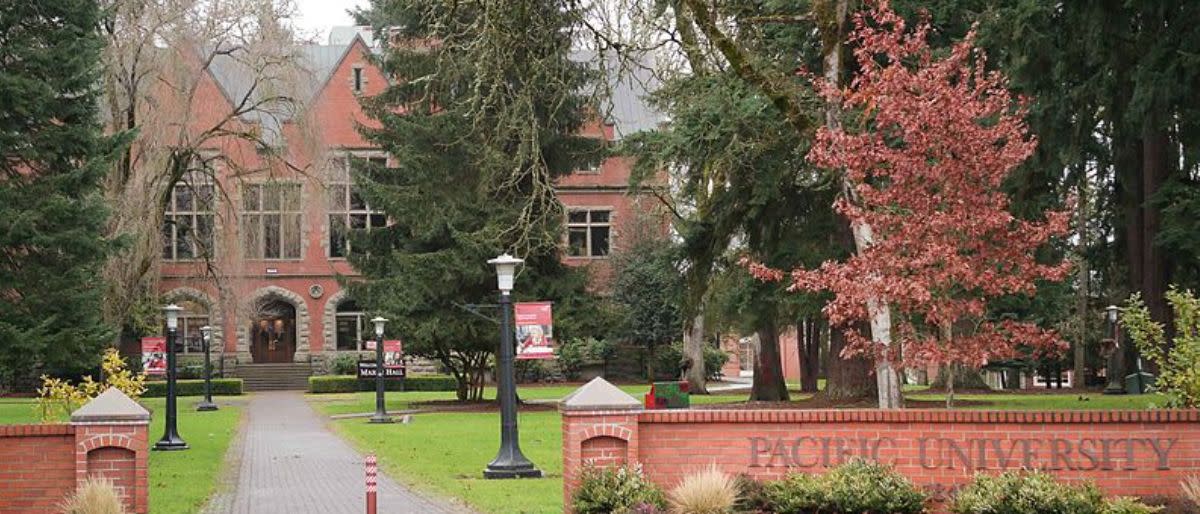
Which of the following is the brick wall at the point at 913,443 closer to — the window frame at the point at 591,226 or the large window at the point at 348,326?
the window frame at the point at 591,226

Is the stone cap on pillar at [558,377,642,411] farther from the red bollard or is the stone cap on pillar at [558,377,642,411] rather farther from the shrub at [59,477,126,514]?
the shrub at [59,477,126,514]

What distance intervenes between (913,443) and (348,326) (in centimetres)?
5206

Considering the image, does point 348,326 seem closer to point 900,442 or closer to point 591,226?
point 591,226

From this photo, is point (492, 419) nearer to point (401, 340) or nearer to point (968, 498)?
point (401, 340)

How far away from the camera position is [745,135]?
28016mm

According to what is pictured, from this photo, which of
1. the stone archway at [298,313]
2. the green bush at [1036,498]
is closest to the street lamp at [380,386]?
the green bush at [1036,498]

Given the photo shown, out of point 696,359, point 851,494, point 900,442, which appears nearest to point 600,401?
point 851,494

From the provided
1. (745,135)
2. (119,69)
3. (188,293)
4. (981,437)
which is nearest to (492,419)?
(745,135)

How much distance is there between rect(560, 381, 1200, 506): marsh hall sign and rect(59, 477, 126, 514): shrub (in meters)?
4.23

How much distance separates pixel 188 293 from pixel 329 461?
3407 centimetres

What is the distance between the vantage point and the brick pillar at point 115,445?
14.3 m

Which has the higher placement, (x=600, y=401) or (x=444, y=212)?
(x=444, y=212)

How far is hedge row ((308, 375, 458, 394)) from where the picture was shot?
55700 mm

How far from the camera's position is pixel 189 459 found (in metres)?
22.9
